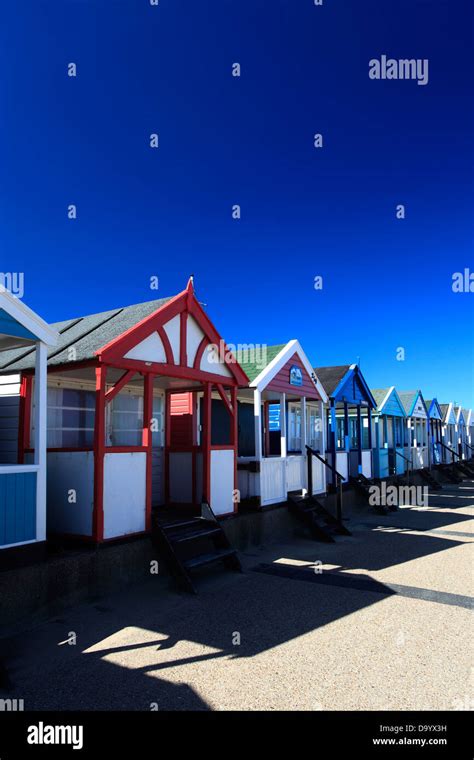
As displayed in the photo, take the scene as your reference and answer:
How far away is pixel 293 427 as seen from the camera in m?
18.6

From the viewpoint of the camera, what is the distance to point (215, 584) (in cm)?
721

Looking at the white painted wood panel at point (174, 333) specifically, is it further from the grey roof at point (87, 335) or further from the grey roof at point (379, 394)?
the grey roof at point (379, 394)

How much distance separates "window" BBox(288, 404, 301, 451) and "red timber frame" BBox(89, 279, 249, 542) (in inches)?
340

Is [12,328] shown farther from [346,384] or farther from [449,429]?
[449,429]

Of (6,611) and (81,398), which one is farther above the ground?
(81,398)

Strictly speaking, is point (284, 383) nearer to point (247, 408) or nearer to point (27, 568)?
point (247, 408)

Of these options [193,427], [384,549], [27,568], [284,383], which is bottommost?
[384,549]

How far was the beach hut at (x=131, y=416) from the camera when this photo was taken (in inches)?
266

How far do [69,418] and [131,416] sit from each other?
1452 millimetres

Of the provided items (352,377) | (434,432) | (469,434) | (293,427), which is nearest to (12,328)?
(352,377)

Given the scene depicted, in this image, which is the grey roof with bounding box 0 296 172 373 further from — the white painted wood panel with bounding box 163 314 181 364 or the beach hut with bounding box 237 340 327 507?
the beach hut with bounding box 237 340 327 507

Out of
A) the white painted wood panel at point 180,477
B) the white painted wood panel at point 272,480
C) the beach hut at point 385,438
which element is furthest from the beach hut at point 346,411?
the white painted wood panel at point 180,477
